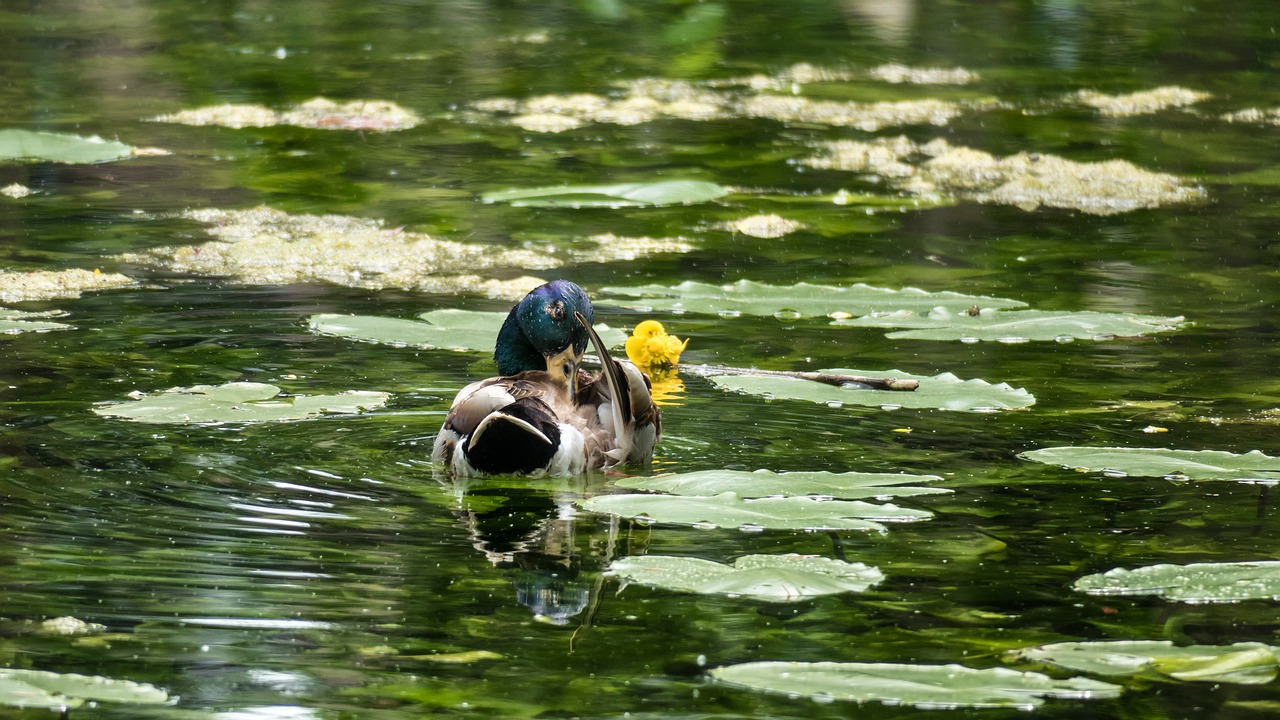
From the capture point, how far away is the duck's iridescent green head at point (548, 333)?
213 inches

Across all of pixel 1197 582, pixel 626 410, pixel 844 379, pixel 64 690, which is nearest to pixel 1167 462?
pixel 1197 582

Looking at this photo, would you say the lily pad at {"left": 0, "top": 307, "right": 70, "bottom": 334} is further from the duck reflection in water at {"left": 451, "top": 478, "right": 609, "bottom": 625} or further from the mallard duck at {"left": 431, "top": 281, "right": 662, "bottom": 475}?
the duck reflection in water at {"left": 451, "top": 478, "right": 609, "bottom": 625}

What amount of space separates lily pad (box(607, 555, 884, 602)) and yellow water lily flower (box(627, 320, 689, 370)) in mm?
2219

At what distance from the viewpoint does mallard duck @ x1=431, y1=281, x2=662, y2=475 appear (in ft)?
16.4

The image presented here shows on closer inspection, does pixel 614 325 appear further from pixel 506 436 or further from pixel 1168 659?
pixel 1168 659

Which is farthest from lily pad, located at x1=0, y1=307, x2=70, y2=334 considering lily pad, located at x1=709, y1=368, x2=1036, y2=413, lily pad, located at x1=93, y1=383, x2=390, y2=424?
lily pad, located at x1=709, y1=368, x2=1036, y2=413

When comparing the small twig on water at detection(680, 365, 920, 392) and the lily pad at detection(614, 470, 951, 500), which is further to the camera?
the small twig on water at detection(680, 365, 920, 392)

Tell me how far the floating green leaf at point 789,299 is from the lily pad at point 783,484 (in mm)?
2595

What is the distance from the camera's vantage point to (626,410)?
5.17 metres

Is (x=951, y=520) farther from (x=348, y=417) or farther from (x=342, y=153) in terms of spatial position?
(x=342, y=153)

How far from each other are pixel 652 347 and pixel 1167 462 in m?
1.97

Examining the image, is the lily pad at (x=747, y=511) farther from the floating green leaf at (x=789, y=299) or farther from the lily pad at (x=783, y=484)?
the floating green leaf at (x=789, y=299)

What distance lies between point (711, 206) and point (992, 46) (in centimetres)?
675

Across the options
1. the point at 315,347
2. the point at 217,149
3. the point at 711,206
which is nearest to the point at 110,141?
the point at 217,149
